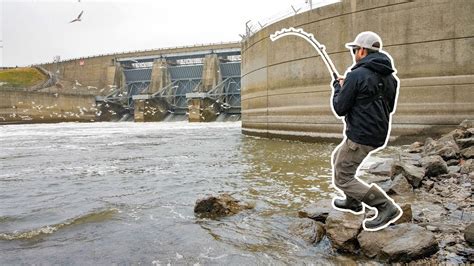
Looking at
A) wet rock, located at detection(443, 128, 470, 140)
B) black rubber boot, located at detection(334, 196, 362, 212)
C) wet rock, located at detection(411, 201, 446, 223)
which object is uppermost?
wet rock, located at detection(443, 128, 470, 140)

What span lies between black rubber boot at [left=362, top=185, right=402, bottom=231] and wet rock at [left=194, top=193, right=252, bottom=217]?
2.75 metres

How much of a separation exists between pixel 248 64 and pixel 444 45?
1110cm

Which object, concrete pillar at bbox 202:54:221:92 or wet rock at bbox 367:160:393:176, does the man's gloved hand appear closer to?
wet rock at bbox 367:160:393:176

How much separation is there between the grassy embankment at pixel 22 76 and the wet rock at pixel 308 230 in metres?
62.2

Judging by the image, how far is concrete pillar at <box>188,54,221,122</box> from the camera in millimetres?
44406

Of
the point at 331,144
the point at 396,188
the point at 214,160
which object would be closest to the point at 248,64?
the point at 331,144

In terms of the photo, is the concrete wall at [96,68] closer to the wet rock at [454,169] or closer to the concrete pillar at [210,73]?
the concrete pillar at [210,73]

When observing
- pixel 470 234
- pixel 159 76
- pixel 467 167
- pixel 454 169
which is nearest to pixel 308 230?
pixel 470 234

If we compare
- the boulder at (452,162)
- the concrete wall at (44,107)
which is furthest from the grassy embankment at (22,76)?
the boulder at (452,162)

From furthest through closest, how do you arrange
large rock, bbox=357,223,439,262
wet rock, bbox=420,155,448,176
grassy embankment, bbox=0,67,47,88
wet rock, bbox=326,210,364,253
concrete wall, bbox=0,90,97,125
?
1. grassy embankment, bbox=0,67,47,88
2. concrete wall, bbox=0,90,97,125
3. wet rock, bbox=420,155,448,176
4. wet rock, bbox=326,210,364,253
5. large rock, bbox=357,223,439,262

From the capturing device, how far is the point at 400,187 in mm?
6172

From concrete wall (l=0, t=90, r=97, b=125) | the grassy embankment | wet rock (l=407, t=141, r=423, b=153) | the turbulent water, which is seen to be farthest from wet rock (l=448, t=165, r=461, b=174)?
the grassy embankment

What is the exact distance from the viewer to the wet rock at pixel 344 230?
401cm

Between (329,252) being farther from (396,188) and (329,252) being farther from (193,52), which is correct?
(193,52)
